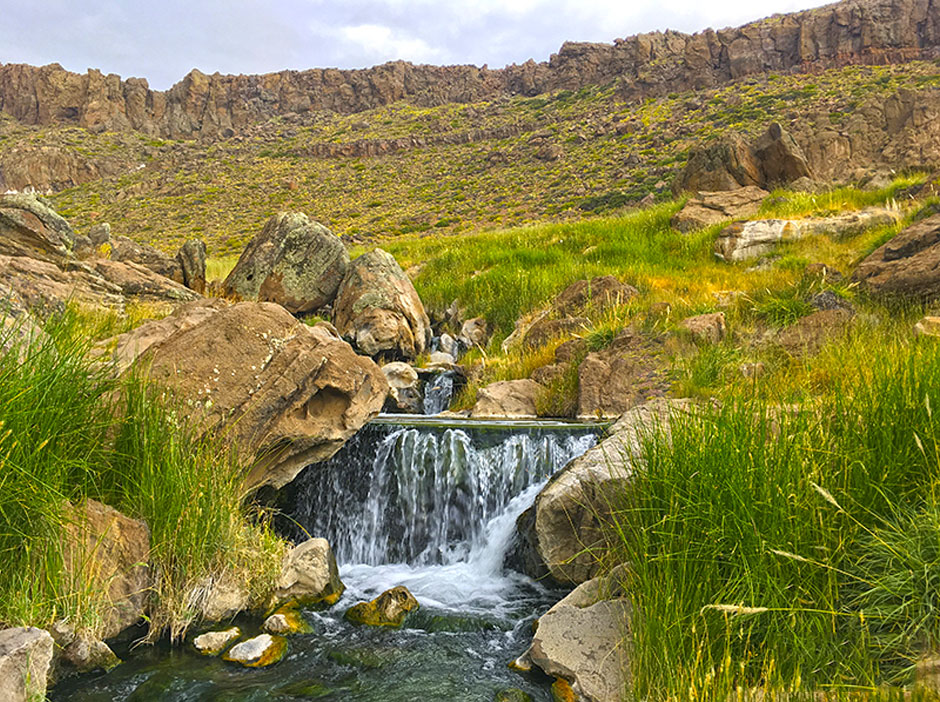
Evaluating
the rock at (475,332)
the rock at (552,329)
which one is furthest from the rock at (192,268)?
the rock at (552,329)

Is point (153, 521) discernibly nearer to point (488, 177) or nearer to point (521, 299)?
point (521, 299)

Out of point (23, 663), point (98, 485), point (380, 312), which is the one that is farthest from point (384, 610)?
point (380, 312)

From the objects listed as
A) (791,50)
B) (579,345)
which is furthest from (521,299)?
(791,50)

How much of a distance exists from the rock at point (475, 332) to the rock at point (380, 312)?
2.96 ft

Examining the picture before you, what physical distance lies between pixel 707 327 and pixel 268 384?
6.13 metres

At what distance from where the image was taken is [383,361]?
43.4ft

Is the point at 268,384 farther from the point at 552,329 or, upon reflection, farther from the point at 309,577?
the point at 552,329

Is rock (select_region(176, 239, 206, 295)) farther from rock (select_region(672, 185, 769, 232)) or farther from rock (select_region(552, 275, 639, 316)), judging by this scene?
rock (select_region(672, 185, 769, 232))

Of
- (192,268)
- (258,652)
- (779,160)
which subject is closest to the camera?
(258,652)

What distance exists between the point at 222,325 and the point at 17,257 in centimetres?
655

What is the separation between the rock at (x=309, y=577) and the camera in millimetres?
5246

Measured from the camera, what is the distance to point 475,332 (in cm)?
1434

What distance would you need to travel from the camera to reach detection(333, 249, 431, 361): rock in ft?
43.8

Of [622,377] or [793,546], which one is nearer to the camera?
[793,546]
